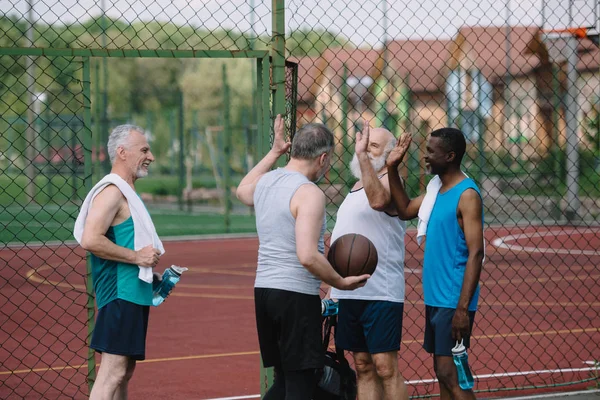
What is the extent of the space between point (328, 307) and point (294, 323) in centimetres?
82

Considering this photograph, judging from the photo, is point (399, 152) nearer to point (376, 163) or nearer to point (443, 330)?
point (376, 163)

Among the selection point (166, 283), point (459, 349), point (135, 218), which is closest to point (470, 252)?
point (459, 349)

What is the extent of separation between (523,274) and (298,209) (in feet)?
36.7

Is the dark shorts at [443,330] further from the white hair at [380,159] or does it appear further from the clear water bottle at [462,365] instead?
the white hair at [380,159]

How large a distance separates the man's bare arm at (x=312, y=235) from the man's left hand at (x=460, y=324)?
26.8 inches

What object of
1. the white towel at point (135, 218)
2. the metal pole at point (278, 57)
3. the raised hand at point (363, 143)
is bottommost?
the white towel at point (135, 218)

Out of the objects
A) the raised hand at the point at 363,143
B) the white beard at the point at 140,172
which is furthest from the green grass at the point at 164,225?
the raised hand at the point at 363,143

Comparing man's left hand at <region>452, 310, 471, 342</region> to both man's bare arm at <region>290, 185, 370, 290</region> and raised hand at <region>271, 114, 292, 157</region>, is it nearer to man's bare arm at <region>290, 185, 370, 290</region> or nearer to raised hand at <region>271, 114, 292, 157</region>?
man's bare arm at <region>290, 185, 370, 290</region>

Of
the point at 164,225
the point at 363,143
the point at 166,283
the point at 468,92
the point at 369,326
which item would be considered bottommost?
the point at 164,225

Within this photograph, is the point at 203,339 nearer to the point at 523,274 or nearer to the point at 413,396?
the point at 413,396

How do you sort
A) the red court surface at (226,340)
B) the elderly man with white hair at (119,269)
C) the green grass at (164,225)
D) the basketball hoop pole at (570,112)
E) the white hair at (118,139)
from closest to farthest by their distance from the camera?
the elderly man with white hair at (119,269), the white hair at (118,139), the red court surface at (226,340), the basketball hoop pole at (570,112), the green grass at (164,225)

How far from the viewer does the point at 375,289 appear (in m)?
5.55

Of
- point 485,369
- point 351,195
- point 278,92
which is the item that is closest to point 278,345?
point 351,195

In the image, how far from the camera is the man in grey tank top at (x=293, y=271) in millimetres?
4879
